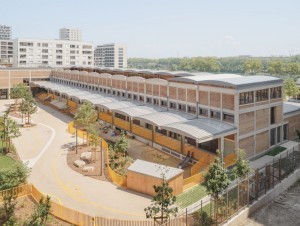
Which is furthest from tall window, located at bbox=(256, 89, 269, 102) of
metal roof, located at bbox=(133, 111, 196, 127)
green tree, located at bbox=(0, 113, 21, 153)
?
green tree, located at bbox=(0, 113, 21, 153)

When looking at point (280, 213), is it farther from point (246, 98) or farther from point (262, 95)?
point (262, 95)

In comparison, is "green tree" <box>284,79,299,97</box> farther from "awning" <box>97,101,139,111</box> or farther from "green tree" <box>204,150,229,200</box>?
"green tree" <box>204,150,229,200</box>

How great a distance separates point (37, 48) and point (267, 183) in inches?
5378

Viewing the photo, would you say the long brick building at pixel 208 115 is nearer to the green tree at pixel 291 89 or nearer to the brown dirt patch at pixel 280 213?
the brown dirt patch at pixel 280 213

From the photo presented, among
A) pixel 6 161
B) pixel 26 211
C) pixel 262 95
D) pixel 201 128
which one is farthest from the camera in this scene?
pixel 262 95

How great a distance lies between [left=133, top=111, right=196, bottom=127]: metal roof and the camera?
1593 inches

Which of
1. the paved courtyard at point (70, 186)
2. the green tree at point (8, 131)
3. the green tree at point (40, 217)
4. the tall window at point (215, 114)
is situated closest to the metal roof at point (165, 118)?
the tall window at point (215, 114)

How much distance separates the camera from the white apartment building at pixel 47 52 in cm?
14225

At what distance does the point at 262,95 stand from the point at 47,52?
126 meters

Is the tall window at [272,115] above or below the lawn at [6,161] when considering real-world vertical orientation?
above

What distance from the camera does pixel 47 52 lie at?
14612cm

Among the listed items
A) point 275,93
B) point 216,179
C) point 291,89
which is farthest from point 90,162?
point 291,89

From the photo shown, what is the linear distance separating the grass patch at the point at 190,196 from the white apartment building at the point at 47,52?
12328cm

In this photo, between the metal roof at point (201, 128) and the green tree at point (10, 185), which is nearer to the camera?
the green tree at point (10, 185)
